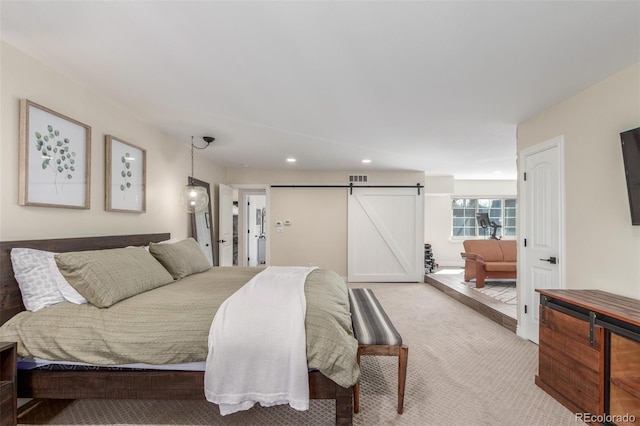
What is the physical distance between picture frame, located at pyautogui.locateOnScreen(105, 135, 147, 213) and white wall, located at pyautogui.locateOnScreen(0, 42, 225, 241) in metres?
0.05

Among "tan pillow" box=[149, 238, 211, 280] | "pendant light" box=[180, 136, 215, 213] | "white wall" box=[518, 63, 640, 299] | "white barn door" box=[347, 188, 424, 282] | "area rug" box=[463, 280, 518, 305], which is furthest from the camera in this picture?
"white barn door" box=[347, 188, 424, 282]

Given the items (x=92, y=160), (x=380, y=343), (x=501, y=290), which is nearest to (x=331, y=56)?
(x=380, y=343)

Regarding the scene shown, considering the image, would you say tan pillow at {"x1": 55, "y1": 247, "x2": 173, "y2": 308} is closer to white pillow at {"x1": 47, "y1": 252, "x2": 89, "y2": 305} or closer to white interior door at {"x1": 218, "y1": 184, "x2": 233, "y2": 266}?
white pillow at {"x1": 47, "y1": 252, "x2": 89, "y2": 305}

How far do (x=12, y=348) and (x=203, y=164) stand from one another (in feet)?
12.1

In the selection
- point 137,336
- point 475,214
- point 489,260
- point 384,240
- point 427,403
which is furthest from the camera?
point 475,214

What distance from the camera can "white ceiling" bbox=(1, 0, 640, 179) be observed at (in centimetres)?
156

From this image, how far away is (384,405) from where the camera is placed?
2.10 m

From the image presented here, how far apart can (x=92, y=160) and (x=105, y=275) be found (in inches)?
45.2

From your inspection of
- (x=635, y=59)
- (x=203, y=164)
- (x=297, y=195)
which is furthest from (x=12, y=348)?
(x=297, y=195)

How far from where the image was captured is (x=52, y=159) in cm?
218

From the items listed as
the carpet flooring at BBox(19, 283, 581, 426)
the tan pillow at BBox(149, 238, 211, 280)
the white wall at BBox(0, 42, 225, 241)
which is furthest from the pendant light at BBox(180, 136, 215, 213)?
the carpet flooring at BBox(19, 283, 581, 426)

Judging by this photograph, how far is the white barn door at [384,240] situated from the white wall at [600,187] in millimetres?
3477

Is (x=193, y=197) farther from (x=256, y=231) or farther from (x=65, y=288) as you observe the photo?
(x=256, y=231)

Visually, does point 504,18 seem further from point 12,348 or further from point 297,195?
point 297,195
